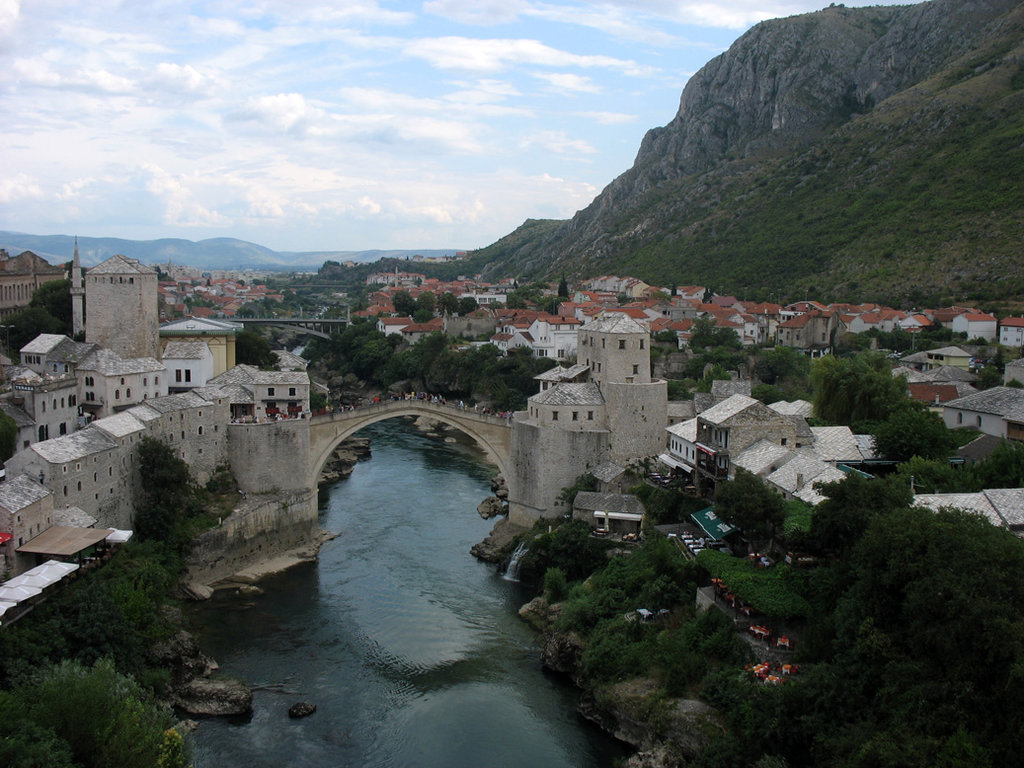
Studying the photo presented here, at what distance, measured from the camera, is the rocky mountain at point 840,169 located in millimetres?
61938

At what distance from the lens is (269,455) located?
34.8m

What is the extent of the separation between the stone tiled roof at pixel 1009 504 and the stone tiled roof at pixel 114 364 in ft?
95.2

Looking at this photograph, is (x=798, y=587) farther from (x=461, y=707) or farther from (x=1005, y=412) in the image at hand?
(x=1005, y=412)

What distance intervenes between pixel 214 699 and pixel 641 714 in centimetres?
1088

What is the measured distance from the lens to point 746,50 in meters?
104

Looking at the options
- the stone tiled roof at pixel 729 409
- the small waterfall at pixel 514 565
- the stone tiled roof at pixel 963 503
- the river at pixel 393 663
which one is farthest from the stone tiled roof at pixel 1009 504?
the small waterfall at pixel 514 565

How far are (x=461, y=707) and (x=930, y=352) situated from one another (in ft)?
120

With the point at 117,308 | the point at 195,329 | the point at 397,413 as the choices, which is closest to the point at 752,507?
the point at 397,413

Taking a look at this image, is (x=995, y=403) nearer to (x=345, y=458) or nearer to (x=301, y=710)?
(x=301, y=710)

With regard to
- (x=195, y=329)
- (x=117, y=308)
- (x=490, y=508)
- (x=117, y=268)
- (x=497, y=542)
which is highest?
(x=117, y=268)

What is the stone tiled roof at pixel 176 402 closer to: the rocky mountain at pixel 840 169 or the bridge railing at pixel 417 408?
the bridge railing at pixel 417 408

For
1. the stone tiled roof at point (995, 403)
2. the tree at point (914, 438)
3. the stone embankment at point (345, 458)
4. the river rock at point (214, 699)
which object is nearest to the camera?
the river rock at point (214, 699)

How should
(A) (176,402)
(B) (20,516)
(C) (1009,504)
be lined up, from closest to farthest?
(C) (1009,504), (B) (20,516), (A) (176,402)

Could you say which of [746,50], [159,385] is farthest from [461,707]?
[746,50]
